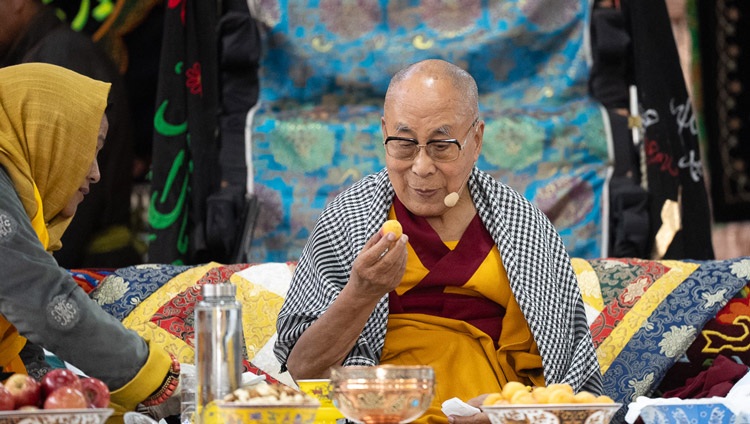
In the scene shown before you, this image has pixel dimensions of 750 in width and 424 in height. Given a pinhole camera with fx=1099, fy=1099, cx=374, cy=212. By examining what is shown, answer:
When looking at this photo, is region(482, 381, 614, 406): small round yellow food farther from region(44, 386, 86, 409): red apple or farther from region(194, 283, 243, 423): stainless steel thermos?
region(44, 386, 86, 409): red apple

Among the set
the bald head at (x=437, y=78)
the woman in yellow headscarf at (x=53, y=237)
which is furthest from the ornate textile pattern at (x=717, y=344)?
the woman in yellow headscarf at (x=53, y=237)

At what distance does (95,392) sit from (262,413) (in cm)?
28

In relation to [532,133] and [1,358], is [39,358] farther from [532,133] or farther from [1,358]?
[532,133]

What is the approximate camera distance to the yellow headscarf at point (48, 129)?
2.16 m

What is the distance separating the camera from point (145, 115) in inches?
163

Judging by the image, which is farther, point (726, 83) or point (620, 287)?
point (726, 83)

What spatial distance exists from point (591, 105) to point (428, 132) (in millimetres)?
1628

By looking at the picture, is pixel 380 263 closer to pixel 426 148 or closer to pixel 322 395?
pixel 322 395

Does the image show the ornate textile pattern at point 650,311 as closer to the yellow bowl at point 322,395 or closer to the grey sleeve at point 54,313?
the yellow bowl at point 322,395

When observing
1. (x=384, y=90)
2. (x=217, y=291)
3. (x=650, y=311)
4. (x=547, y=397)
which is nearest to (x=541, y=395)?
(x=547, y=397)

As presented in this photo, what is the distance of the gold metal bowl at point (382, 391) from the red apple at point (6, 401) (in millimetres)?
462

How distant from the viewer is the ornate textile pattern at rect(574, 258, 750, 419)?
2.89 metres

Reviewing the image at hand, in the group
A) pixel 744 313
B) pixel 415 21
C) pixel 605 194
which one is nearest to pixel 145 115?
pixel 415 21

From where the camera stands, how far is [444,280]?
243 cm
